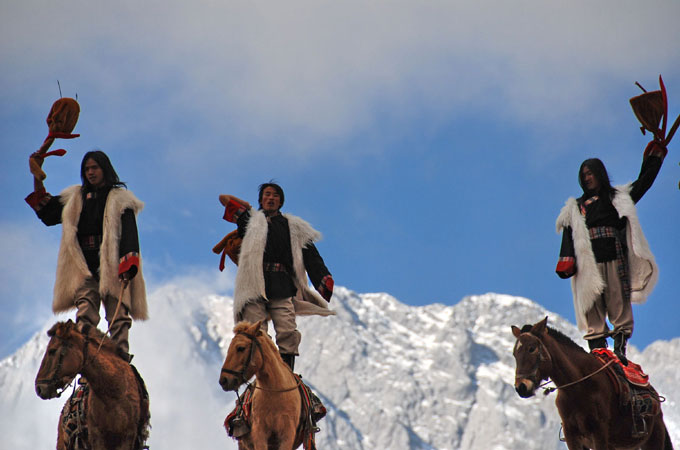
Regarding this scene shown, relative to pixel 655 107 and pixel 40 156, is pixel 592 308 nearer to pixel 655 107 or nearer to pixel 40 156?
pixel 655 107

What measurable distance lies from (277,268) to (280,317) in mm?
802

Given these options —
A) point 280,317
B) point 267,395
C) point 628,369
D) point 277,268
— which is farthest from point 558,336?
point 277,268

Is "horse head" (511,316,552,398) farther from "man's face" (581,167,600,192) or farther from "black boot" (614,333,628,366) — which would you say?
"man's face" (581,167,600,192)

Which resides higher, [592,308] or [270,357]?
[592,308]

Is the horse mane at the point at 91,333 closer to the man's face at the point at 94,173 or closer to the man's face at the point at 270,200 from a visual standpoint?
the man's face at the point at 94,173

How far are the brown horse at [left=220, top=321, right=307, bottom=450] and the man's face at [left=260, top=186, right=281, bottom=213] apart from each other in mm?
3409

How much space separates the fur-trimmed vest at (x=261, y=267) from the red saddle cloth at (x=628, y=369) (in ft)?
13.8

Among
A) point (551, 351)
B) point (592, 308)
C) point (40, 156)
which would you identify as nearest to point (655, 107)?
point (592, 308)

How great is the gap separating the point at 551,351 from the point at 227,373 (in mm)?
4480

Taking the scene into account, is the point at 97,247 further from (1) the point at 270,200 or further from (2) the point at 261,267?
(1) the point at 270,200

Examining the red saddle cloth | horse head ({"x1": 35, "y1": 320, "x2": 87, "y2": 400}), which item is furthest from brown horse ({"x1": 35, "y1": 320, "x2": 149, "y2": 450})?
the red saddle cloth

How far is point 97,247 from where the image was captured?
47.5 feet

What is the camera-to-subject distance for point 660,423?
1476 centimetres

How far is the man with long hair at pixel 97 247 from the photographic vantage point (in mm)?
13977
